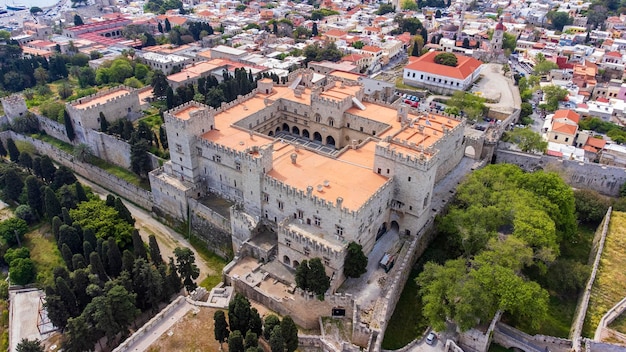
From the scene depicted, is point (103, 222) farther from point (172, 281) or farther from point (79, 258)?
point (172, 281)

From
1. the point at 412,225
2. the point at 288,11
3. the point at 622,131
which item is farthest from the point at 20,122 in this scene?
the point at 288,11

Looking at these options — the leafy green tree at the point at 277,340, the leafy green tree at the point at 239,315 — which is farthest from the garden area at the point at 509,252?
the leafy green tree at the point at 239,315

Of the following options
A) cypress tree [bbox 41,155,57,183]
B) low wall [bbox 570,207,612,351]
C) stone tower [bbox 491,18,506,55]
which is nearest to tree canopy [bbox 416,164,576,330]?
low wall [bbox 570,207,612,351]

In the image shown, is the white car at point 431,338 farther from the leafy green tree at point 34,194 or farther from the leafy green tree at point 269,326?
the leafy green tree at point 34,194

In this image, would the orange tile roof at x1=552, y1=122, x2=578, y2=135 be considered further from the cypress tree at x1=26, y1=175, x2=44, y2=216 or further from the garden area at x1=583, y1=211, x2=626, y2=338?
the cypress tree at x1=26, y1=175, x2=44, y2=216

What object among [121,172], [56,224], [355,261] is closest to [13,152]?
[121,172]
